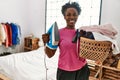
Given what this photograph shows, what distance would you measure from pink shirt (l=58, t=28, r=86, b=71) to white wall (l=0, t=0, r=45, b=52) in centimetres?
350

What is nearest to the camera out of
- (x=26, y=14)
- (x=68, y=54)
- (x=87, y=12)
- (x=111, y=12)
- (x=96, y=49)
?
(x=96, y=49)

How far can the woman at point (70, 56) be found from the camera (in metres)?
1.45

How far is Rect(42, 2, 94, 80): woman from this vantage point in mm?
1446

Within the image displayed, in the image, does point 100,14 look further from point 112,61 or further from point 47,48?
point 47,48

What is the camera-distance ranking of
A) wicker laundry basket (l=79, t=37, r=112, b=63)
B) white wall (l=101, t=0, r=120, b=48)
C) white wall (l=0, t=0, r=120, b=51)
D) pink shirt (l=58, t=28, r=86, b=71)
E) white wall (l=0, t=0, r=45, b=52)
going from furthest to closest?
white wall (l=0, t=0, r=45, b=52) < white wall (l=0, t=0, r=120, b=51) < white wall (l=101, t=0, r=120, b=48) < pink shirt (l=58, t=28, r=86, b=71) < wicker laundry basket (l=79, t=37, r=112, b=63)

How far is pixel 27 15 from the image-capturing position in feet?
16.6

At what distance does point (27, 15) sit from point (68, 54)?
3876 mm

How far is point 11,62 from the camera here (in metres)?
3.19

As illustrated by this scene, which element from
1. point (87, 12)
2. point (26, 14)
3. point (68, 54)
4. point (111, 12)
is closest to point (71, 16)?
point (68, 54)

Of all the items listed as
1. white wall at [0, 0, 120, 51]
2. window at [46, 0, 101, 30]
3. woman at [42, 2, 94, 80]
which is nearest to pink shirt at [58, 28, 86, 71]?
woman at [42, 2, 94, 80]

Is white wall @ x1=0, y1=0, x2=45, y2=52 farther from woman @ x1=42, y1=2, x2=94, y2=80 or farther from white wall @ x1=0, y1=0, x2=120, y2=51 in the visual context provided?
woman @ x1=42, y1=2, x2=94, y2=80

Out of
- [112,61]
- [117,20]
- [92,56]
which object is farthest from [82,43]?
[117,20]

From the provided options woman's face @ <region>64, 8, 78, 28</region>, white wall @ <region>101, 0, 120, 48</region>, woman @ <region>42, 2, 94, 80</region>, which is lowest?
woman @ <region>42, 2, 94, 80</region>

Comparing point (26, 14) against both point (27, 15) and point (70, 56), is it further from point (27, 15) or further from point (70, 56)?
point (70, 56)
